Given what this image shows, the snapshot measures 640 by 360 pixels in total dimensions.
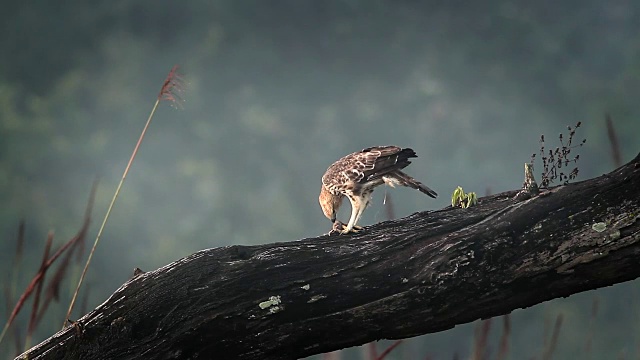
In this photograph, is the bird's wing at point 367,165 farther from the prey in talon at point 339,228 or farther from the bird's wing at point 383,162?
the prey in talon at point 339,228

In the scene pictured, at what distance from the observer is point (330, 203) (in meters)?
3.93

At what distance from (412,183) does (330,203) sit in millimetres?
531

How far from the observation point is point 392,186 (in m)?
3.71

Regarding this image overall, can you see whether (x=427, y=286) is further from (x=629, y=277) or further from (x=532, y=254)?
(x=629, y=277)

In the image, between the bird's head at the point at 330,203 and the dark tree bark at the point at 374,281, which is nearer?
the dark tree bark at the point at 374,281

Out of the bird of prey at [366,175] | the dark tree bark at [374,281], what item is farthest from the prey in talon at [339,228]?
the dark tree bark at [374,281]

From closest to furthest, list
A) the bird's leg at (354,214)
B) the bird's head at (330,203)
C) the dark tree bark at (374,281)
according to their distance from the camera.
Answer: the dark tree bark at (374,281), the bird's leg at (354,214), the bird's head at (330,203)

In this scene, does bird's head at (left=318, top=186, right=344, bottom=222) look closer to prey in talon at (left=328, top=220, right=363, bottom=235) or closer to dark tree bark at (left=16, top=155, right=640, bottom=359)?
prey in talon at (left=328, top=220, right=363, bottom=235)

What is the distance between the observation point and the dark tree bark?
286 centimetres

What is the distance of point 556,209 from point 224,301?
1.47 metres

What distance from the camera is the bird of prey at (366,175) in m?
3.56

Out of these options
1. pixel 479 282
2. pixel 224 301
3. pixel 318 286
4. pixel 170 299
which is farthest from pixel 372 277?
pixel 170 299

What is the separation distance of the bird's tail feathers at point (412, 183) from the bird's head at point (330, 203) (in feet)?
1.28

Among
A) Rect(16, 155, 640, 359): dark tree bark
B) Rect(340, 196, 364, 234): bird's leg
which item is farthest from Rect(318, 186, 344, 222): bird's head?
Rect(16, 155, 640, 359): dark tree bark
